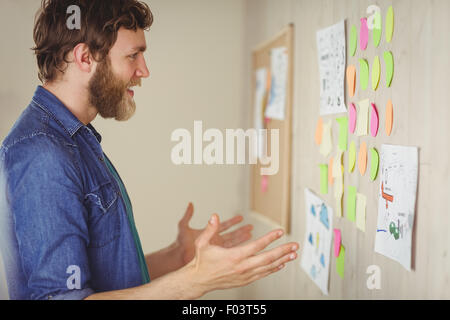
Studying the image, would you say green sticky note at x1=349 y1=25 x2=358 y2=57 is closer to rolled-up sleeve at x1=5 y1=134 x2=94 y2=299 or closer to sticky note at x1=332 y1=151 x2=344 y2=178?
sticky note at x1=332 y1=151 x2=344 y2=178

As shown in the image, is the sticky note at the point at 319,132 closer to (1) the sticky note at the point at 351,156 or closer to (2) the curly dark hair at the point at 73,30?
(1) the sticky note at the point at 351,156

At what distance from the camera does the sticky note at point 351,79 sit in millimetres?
1083

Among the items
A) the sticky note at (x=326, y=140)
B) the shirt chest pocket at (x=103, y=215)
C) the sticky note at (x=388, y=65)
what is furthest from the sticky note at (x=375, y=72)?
the shirt chest pocket at (x=103, y=215)

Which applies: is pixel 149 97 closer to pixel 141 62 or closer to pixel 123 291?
pixel 141 62

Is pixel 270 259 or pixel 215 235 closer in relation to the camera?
pixel 270 259

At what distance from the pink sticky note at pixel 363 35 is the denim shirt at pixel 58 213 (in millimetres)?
639

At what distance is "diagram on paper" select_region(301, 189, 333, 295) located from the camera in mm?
1264

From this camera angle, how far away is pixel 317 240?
132cm

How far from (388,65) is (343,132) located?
245 mm

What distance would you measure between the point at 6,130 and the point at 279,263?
0.64m

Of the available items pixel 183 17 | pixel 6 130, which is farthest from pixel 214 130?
pixel 6 130

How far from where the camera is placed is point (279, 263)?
32.4 inches

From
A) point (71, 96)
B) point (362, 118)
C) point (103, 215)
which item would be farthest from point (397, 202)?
point (71, 96)

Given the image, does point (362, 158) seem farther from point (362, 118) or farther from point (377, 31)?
point (377, 31)
